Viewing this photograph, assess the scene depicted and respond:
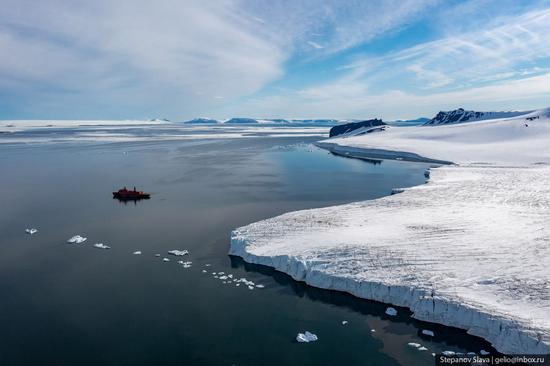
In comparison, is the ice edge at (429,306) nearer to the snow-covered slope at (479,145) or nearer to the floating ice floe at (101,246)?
the floating ice floe at (101,246)

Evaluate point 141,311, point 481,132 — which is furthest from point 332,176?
point 481,132

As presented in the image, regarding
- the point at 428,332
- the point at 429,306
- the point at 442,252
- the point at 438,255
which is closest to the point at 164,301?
the point at 428,332

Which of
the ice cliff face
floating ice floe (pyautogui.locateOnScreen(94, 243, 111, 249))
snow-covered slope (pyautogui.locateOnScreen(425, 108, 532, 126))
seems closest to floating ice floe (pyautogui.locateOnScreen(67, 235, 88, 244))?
floating ice floe (pyautogui.locateOnScreen(94, 243, 111, 249))

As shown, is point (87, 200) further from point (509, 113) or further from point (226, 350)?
point (509, 113)

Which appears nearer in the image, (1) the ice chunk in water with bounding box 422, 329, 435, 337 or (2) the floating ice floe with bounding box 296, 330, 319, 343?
(2) the floating ice floe with bounding box 296, 330, 319, 343

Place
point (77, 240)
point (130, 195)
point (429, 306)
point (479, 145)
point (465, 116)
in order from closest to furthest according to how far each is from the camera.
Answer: point (429, 306) < point (77, 240) < point (130, 195) < point (479, 145) < point (465, 116)

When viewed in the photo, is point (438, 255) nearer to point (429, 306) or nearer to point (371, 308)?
point (429, 306)

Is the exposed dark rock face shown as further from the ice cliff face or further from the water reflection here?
the water reflection
